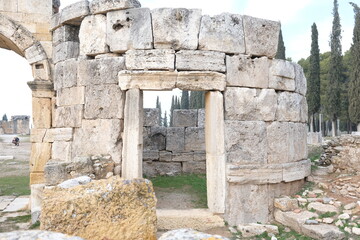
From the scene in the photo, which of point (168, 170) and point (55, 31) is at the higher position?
point (55, 31)

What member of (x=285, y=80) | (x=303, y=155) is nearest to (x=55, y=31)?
(x=285, y=80)

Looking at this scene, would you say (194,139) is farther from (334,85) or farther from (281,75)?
(334,85)

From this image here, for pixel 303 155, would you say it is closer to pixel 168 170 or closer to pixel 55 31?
pixel 168 170

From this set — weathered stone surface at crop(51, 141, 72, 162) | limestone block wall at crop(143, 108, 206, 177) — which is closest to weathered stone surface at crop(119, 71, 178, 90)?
weathered stone surface at crop(51, 141, 72, 162)

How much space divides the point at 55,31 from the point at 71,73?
1349 mm

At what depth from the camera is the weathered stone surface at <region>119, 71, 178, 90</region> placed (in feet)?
17.4

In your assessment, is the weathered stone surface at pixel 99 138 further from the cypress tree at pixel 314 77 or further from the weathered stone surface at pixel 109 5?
the cypress tree at pixel 314 77

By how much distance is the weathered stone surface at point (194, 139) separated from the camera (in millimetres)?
9609

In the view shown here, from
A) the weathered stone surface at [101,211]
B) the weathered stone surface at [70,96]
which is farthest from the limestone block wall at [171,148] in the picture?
the weathered stone surface at [101,211]

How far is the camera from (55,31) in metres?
6.68

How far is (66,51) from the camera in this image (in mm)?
6324

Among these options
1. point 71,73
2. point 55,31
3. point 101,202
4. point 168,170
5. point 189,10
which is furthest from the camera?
point 168,170

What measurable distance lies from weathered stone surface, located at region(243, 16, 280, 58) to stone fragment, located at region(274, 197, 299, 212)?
2.70m

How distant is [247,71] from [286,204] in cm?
250
